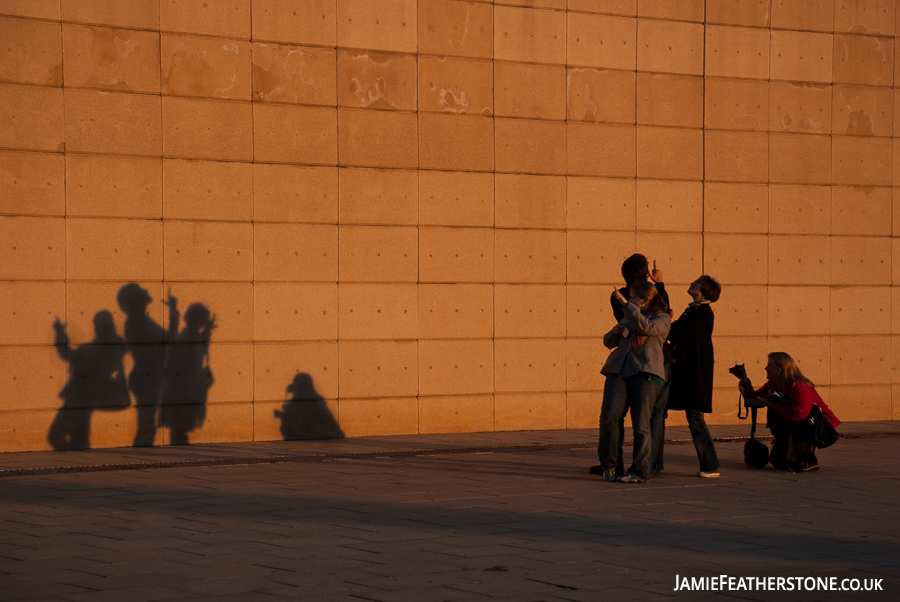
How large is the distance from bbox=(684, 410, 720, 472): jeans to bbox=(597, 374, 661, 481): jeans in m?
0.54

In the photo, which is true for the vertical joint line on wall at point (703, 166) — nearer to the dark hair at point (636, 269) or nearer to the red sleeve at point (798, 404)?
the red sleeve at point (798, 404)

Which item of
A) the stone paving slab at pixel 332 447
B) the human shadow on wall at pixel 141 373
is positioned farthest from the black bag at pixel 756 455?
the human shadow on wall at pixel 141 373

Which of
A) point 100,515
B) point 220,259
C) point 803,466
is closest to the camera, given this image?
point 100,515

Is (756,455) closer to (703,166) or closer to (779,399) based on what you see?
(779,399)

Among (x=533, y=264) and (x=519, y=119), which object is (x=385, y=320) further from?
(x=519, y=119)

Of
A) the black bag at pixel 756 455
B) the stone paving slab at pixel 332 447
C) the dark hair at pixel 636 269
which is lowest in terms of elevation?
the stone paving slab at pixel 332 447

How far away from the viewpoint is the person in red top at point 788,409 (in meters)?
10.8

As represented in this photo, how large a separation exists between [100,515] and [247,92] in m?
5.93

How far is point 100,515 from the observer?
8258 millimetres

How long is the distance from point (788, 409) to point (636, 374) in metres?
1.83

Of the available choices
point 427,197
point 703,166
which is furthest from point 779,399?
point 703,166

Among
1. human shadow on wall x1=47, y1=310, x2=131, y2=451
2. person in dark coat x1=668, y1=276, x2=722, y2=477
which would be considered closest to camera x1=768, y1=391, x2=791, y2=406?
person in dark coat x1=668, y1=276, x2=722, y2=477

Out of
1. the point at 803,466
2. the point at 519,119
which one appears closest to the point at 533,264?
the point at 519,119

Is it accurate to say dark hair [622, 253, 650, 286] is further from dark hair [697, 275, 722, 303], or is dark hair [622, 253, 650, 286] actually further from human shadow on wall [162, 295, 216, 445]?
human shadow on wall [162, 295, 216, 445]
